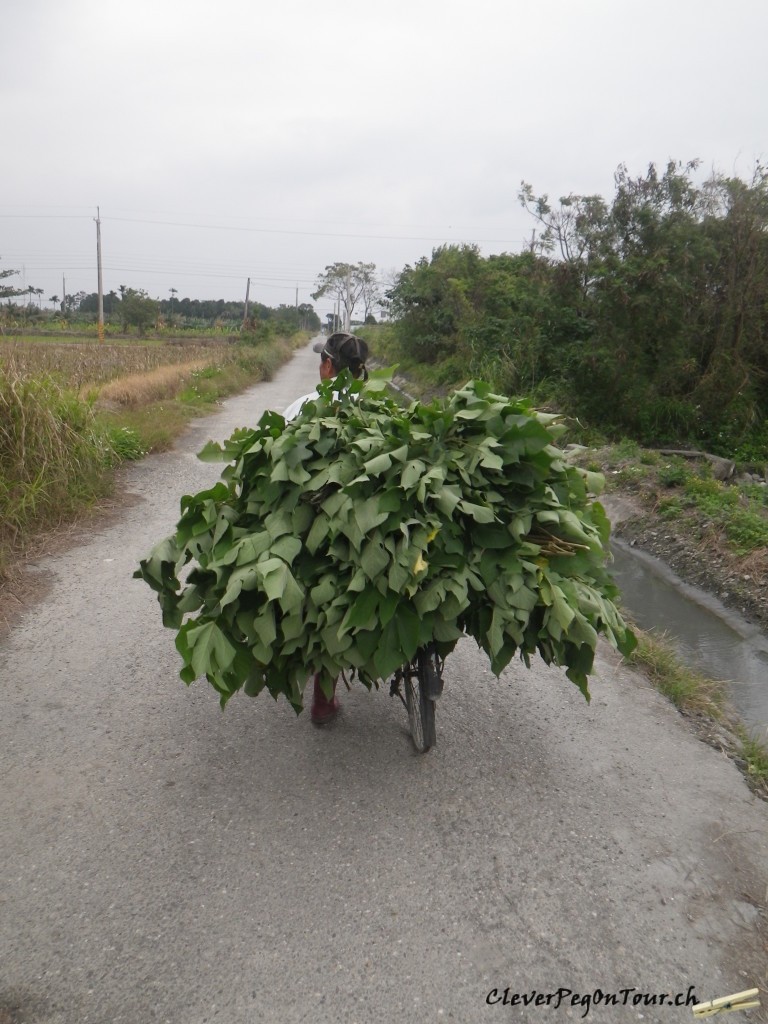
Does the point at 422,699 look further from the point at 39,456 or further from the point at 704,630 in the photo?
the point at 39,456

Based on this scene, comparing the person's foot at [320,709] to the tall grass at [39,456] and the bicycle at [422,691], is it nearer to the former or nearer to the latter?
the bicycle at [422,691]

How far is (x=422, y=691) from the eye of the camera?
10.9 feet

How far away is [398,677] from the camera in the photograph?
3445mm

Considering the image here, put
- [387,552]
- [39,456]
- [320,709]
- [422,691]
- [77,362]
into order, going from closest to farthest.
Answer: [387,552], [422,691], [320,709], [39,456], [77,362]

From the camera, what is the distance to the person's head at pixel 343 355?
4176 millimetres

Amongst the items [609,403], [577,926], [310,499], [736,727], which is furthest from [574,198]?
[577,926]

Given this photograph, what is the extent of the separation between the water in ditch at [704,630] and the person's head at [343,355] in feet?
6.48

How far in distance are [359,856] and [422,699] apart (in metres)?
0.73

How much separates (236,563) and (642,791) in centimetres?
205

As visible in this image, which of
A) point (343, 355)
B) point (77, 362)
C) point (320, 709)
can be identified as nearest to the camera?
point (320, 709)

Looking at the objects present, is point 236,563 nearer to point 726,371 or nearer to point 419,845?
point 419,845

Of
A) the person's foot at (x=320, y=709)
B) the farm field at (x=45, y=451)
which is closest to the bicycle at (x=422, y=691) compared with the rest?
the person's foot at (x=320, y=709)

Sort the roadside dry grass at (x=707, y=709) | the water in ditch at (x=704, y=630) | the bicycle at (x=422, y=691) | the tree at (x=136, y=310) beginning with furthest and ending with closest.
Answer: the tree at (x=136, y=310) < the water in ditch at (x=704, y=630) < the roadside dry grass at (x=707, y=709) < the bicycle at (x=422, y=691)

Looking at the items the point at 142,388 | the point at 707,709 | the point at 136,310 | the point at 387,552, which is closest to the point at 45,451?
the point at 387,552
